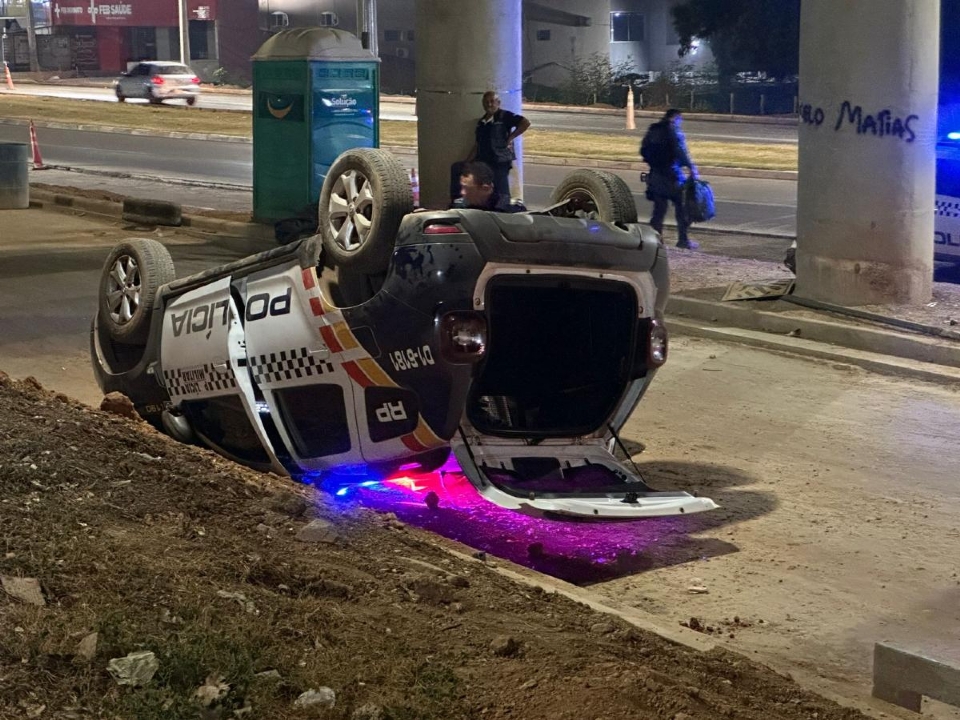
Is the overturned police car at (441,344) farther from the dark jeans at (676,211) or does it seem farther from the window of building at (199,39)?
the window of building at (199,39)

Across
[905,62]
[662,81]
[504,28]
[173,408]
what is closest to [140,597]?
[173,408]

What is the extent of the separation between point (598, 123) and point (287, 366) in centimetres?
3505

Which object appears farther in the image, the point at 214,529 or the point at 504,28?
the point at 504,28

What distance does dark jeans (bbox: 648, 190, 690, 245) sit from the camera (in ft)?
50.0

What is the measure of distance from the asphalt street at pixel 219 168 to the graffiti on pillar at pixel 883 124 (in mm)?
6042

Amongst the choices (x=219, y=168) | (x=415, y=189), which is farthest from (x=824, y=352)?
(x=219, y=168)

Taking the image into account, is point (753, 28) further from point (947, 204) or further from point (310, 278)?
point (310, 278)

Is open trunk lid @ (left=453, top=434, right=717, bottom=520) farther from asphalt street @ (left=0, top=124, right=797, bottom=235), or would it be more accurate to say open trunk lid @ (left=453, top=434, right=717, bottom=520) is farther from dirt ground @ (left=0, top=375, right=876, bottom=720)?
asphalt street @ (left=0, top=124, right=797, bottom=235)

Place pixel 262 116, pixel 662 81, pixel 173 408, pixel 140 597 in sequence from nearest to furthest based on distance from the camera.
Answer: pixel 140 597 → pixel 173 408 → pixel 262 116 → pixel 662 81

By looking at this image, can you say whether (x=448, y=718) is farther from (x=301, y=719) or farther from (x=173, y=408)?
(x=173, y=408)

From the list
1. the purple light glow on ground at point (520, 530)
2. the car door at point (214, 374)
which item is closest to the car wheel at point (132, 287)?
the car door at point (214, 374)

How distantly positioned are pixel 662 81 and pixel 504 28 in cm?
3677

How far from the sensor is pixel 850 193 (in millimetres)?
11484

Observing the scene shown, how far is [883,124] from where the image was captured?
11273 millimetres
